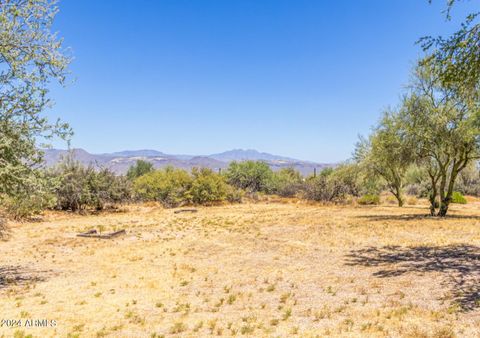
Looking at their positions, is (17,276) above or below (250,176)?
below

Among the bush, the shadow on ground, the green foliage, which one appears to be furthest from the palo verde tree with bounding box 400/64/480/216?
the green foliage

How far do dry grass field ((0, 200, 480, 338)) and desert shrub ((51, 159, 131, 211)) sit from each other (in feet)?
37.2

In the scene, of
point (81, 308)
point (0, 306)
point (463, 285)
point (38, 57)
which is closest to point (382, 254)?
point (463, 285)

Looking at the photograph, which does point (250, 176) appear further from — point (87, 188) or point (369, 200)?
point (87, 188)

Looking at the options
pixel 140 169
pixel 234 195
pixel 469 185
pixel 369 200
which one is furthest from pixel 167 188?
pixel 469 185

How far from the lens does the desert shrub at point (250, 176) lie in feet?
152

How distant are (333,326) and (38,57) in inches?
341

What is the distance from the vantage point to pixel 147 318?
6.93m

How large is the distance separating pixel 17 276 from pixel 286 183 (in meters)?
37.9

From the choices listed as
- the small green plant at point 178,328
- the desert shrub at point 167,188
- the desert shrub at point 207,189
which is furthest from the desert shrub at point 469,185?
the small green plant at point 178,328

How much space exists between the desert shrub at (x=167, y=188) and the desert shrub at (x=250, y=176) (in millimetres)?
10542

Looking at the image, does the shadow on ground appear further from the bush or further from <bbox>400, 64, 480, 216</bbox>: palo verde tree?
the bush

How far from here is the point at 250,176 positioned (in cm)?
4675

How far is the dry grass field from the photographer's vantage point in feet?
20.8
